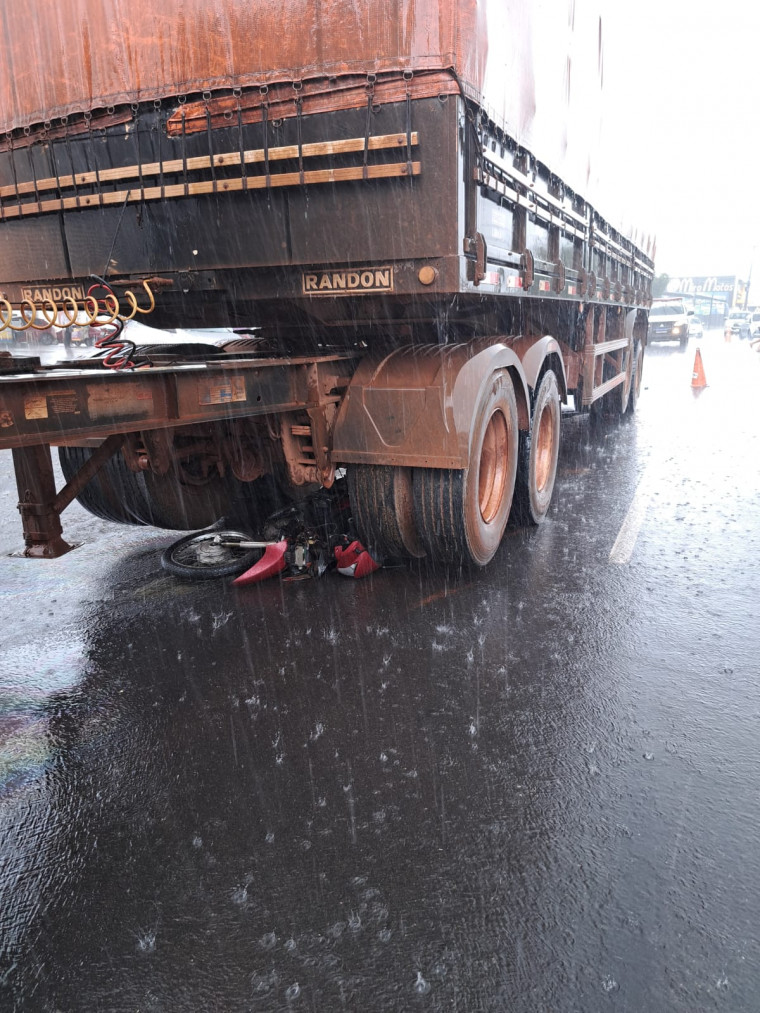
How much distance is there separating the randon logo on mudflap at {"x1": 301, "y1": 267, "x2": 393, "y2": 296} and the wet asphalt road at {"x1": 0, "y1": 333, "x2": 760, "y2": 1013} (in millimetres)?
1867

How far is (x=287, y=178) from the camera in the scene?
354 centimetres

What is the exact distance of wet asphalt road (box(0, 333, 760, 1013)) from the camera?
2.03 m

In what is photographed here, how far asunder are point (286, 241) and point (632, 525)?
3.79 metres

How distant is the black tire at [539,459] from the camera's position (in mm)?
5559

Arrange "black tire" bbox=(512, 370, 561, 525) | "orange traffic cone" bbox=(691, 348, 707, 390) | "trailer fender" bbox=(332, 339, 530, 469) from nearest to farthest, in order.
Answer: "trailer fender" bbox=(332, 339, 530, 469), "black tire" bbox=(512, 370, 561, 525), "orange traffic cone" bbox=(691, 348, 707, 390)

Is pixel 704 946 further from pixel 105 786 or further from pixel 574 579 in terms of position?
pixel 574 579

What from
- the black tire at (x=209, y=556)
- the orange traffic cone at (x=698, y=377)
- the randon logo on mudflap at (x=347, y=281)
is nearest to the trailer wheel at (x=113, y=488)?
the black tire at (x=209, y=556)

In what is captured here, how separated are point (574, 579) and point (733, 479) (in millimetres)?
3644

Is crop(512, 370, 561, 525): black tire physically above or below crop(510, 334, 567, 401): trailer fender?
below

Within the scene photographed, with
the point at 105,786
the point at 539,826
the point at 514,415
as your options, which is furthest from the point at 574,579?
the point at 105,786

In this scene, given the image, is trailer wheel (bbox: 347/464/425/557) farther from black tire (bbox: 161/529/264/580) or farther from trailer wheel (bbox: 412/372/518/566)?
black tire (bbox: 161/529/264/580)

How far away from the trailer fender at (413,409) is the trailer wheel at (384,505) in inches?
6.1

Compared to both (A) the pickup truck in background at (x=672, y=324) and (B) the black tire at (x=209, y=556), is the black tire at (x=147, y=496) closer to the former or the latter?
(B) the black tire at (x=209, y=556)

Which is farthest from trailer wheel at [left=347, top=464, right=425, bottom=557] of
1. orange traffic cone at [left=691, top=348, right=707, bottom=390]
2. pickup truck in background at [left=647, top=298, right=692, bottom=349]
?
pickup truck in background at [left=647, top=298, right=692, bottom=349]
